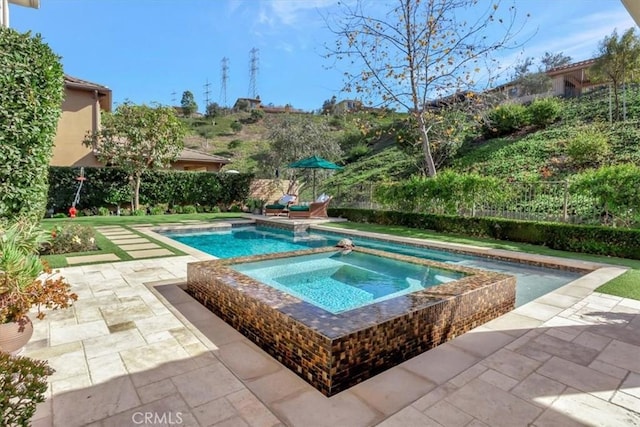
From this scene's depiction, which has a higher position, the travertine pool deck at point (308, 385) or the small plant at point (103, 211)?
the small plant at point (103, 211)

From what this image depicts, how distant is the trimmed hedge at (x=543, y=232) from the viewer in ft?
24.6

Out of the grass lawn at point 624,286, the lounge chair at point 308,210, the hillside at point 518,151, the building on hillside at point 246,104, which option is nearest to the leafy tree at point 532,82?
the hillside at point 518,151

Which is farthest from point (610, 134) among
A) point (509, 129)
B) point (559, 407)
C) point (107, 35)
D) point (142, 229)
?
point (107, 35)

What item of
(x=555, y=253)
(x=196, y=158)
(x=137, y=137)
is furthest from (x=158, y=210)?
(x=555, y=253)

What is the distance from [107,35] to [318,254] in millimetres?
16437

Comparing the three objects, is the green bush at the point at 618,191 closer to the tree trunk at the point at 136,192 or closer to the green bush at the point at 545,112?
the green bush at the point at 545,112

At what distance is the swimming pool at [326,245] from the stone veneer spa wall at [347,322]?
1805 millimetres

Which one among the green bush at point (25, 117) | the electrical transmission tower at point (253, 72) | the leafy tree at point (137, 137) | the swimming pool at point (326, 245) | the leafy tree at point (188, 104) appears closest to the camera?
the green bush at point (25, 117)

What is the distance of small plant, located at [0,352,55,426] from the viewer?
1.55 metres

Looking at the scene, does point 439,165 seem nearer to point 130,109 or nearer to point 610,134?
point 610,134

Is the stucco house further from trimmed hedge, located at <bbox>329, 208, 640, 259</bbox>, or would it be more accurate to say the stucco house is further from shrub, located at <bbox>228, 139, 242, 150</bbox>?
shrub, located at <bbox>228, 139, 242, 150</bbox>

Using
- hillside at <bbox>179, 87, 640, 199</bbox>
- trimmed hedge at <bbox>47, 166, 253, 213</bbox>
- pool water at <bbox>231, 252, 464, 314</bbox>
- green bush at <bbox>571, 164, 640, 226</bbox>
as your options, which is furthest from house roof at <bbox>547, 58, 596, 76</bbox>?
pool water at <bbox>231, 252, 464, 314</bbox>

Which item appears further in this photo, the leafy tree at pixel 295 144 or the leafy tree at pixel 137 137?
the leafy tree at pixel 295 144

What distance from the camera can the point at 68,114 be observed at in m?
16.5
